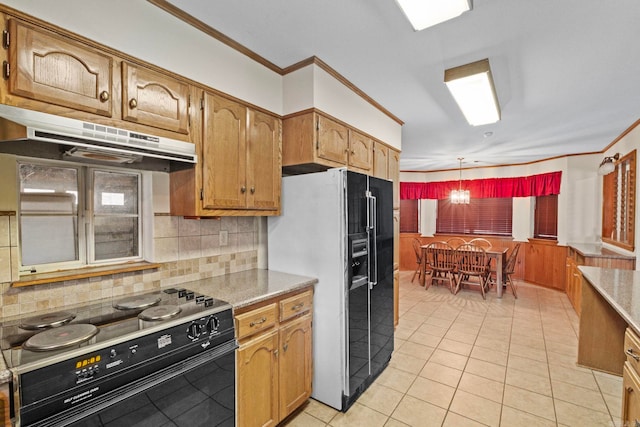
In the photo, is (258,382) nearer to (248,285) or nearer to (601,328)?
(248,285)

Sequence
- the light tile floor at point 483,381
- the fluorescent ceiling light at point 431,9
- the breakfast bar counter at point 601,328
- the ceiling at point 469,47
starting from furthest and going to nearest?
the breakfast bar counter at point 601,328
the light tile floor at point 483,381
the ceiling at point 469,47
the fluorescent ceiling light at point 431,9

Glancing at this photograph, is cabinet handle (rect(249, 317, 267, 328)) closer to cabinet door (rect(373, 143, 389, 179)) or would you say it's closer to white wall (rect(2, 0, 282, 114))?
white wall (rect(2, 0, 282, 114))

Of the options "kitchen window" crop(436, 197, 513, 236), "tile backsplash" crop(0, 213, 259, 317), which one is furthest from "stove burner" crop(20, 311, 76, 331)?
"kitchen window" crop(436, 197, 513, 236)

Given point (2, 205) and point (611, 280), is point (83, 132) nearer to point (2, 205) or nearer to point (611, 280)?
point (2, 205)

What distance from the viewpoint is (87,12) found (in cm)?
140

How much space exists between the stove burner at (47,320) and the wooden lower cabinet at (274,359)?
0.77 metres

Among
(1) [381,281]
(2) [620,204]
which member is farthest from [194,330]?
(2) [620,204]

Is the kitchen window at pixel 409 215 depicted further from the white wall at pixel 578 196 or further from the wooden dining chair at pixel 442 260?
the white wall at pixel 578 196

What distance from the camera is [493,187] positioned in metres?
6.41

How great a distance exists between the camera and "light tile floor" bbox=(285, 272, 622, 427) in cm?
207

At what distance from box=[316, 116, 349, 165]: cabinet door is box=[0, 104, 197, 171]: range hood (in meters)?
0.95

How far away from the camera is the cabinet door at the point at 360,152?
8.96 ft

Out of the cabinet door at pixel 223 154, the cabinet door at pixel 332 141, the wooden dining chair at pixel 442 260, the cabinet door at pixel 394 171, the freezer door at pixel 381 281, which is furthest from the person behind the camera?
the wooden dining chair at pixel 442 260

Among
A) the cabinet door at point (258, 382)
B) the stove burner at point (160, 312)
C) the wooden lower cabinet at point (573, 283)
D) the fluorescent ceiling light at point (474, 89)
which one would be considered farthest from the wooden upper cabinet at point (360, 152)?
the wooden lower cabinet at point (573, 283)
